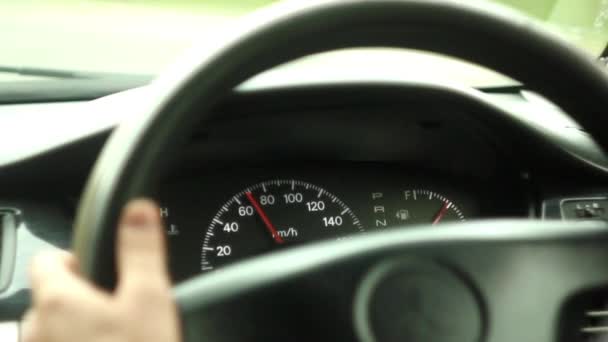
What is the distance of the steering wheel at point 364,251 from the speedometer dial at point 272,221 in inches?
21.9

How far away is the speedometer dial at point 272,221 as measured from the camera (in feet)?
4.46

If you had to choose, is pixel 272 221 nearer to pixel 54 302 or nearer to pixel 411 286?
pixel 411 286

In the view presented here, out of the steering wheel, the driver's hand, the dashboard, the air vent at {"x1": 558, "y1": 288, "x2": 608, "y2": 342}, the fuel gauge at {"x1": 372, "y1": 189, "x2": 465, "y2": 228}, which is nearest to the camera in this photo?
the driver's hand

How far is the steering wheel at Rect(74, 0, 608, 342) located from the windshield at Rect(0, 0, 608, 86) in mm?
674

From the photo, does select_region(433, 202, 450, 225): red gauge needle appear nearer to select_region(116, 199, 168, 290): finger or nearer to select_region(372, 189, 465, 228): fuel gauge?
select_region(372, 189, 465, 228): fuel gauge

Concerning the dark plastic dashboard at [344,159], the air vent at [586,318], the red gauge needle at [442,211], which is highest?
the dark plastic dashboard at [344,159]

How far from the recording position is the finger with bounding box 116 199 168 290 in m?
0.63

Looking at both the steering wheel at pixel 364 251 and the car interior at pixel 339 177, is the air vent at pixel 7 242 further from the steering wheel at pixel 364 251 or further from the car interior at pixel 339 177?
the steering wheel at pixel 364 251

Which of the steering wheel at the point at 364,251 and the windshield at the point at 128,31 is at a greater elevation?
the windshield at the point at 128,31

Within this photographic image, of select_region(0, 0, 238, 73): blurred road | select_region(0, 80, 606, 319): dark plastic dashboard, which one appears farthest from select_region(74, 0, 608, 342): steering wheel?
select_region(0, 0, 238, 73): blurred road

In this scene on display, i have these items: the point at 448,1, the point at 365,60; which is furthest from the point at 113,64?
the point at 448,1

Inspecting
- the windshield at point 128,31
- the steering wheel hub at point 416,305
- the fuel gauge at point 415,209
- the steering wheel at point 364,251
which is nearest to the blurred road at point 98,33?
the windshield at point 128,31

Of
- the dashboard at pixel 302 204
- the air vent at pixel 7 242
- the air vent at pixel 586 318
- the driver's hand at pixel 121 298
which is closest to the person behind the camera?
the driver's hand at pixel 121 298

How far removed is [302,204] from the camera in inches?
55.8
